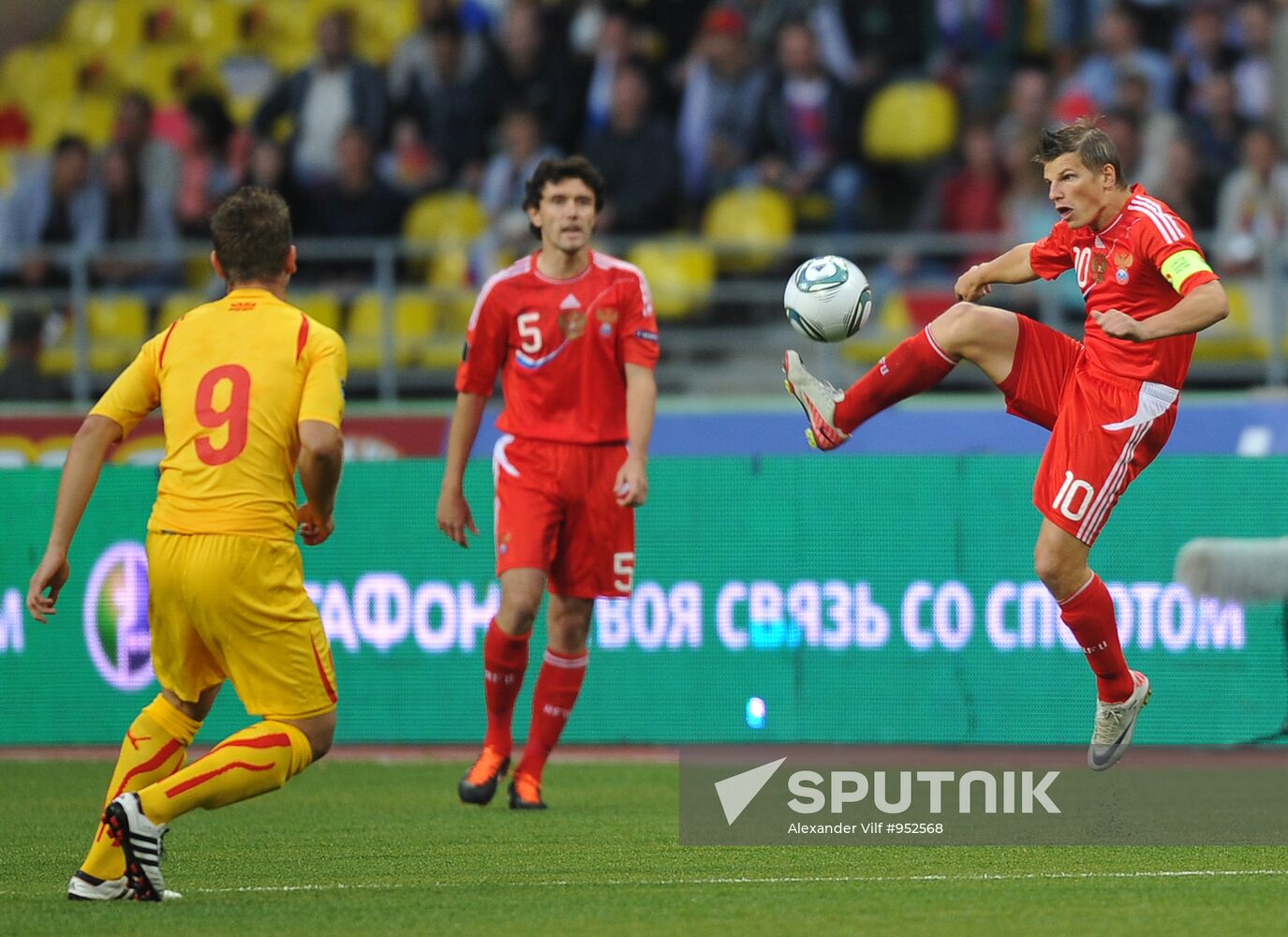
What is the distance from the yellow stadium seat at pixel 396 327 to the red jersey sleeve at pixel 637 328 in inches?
193

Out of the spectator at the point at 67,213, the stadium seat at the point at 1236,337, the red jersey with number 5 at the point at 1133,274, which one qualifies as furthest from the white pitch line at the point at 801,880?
the spectator at the point at 67,213

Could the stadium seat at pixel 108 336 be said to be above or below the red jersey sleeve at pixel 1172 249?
below

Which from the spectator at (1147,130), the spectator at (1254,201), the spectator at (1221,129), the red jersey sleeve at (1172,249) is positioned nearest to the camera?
the red jersey sleeve at (1172,249)

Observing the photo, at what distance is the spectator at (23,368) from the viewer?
1277 cm

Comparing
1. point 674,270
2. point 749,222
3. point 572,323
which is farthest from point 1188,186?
point 572,323

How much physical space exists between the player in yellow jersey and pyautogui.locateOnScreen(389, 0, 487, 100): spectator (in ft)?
31.3

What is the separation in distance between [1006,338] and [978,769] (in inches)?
109

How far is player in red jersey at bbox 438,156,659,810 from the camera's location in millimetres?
7891

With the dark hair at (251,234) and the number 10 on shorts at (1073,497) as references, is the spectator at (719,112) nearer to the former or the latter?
the number 10 on shorts at (1073,497)

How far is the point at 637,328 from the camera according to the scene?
26.1 ft

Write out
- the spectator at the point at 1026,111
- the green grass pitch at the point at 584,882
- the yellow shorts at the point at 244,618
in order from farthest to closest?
1. the spectator at the point at 1026,111
2. the yellow shorts at the point at 244,618
3. the green grass pitch at the point at 584,882

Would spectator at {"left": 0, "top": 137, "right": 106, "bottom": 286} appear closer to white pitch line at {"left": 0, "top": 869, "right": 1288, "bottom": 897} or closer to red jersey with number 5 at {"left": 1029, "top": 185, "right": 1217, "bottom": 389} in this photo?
red jersey with number 5 at {"left": 1029, "top": 185, "right": 1217, "bottom": 389}

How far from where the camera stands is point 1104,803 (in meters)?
7.82

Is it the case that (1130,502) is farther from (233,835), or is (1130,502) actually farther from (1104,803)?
(233,835)
